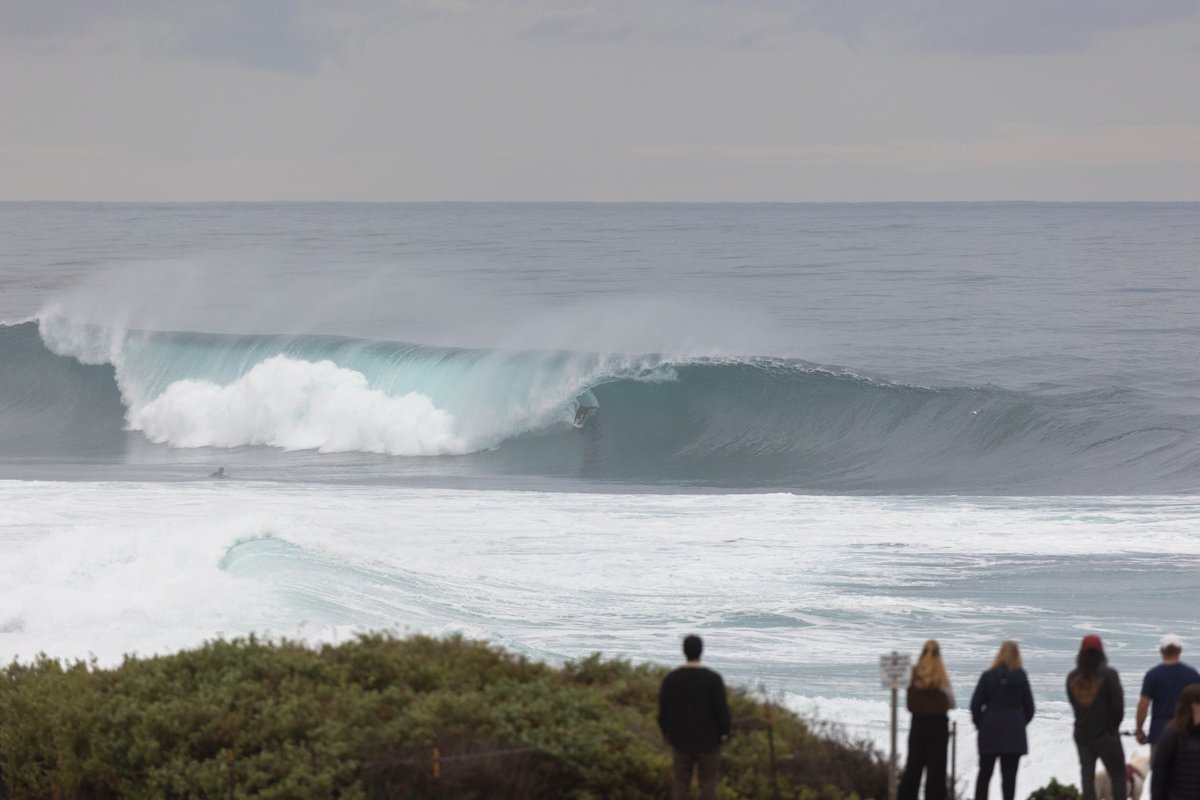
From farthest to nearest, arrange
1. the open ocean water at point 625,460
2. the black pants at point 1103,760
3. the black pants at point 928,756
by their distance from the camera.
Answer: the open ocean water at point 625,460 < the black pants at point 1103,760 < the black pants at point 928,756

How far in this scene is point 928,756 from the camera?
23.3 ft

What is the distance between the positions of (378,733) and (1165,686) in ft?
11.9

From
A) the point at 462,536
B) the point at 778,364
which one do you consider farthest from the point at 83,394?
the point at 462,536

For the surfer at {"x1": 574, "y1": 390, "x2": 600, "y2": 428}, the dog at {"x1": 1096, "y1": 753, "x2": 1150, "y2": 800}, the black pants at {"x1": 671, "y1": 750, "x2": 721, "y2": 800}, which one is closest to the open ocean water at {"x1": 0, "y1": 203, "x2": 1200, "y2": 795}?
the surfer at {"x1": 574, "y1": 390, "x2": 600, "y2": 428}

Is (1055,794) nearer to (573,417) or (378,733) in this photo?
(378,733)

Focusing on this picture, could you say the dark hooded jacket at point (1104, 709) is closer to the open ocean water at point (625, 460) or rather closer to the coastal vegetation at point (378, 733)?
the coastal vegetation at point (378, 733)

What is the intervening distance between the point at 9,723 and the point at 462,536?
10.5 m

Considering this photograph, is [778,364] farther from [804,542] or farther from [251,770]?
[251,770]

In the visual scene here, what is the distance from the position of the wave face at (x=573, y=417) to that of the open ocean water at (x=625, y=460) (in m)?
0.11

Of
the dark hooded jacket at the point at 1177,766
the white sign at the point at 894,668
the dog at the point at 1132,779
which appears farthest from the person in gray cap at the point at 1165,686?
the white sign at the point at 894,668

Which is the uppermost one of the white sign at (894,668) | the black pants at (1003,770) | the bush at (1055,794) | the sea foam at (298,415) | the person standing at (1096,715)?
the sea foam at (298,415)

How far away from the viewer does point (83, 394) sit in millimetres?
38094

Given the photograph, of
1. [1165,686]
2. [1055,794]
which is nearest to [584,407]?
[1055,794]

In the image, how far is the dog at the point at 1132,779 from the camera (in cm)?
773
